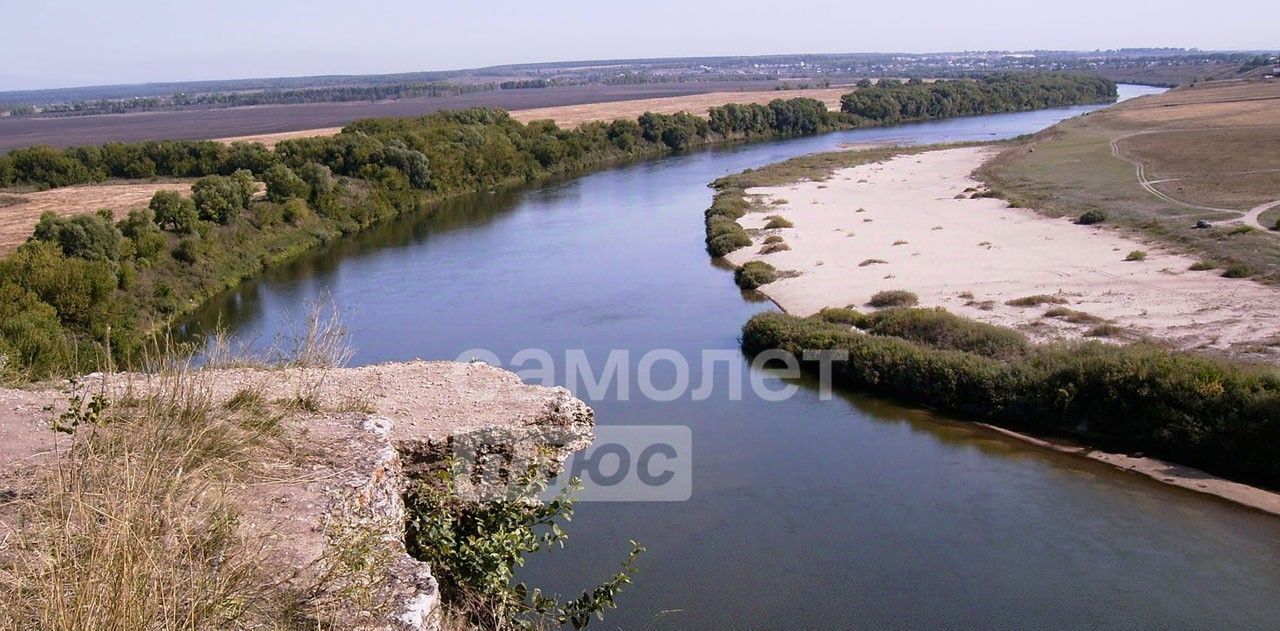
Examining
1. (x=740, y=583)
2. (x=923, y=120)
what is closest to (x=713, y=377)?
(x=740, y=583)

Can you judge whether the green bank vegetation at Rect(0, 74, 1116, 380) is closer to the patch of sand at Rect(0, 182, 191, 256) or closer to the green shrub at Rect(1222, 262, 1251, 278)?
the patch of sand at Rect(0, 182, 191, 256)

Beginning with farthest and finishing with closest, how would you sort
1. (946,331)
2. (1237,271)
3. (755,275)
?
1. (755,275)
2. (1237,271)
3. (946,331)

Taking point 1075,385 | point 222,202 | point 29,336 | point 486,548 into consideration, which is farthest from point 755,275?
point 486,548

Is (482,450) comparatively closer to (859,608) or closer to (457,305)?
(859,608)

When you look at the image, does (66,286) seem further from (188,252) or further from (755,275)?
(755,275)

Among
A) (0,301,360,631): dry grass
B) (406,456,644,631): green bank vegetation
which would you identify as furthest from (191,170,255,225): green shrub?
(0,301,360,631): dry grass
